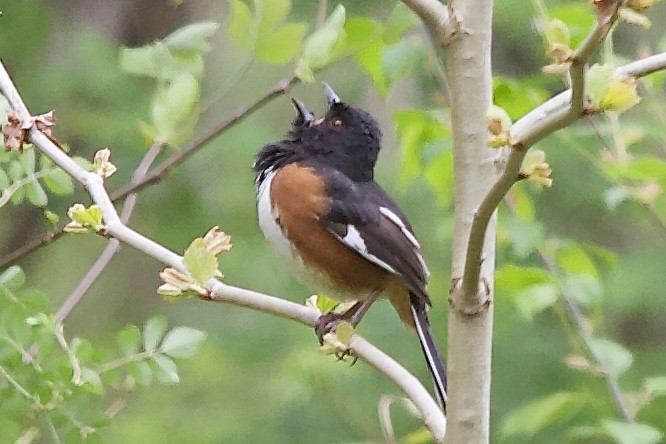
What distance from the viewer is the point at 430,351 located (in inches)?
74.5

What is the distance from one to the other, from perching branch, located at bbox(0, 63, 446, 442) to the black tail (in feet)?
0.50

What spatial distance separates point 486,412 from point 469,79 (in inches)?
17.6

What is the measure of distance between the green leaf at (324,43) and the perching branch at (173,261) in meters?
0.38

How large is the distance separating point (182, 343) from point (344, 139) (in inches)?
39.5

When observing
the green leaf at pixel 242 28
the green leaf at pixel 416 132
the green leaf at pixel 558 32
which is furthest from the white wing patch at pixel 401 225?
the green leaf at pixel 558 32

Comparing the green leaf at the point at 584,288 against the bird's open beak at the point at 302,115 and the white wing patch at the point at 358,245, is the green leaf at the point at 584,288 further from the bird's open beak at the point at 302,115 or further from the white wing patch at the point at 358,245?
the bird's open beak at the point at 302,115

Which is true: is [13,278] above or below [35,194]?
below

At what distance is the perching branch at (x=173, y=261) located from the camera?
1.47 m

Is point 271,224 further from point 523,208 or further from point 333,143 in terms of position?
point 523,208

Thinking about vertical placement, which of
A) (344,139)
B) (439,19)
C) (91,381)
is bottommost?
(91,381)

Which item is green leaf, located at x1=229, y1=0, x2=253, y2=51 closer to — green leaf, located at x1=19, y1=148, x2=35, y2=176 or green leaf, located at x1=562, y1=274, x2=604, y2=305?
green leaf, located at x1=19, y1=148, x2=35, y2=176

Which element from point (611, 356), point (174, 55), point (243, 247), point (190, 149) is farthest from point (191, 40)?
point (243, 247)

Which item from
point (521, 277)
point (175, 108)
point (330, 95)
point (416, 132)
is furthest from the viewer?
point (330, 95)

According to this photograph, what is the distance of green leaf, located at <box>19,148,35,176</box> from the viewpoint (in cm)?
162
